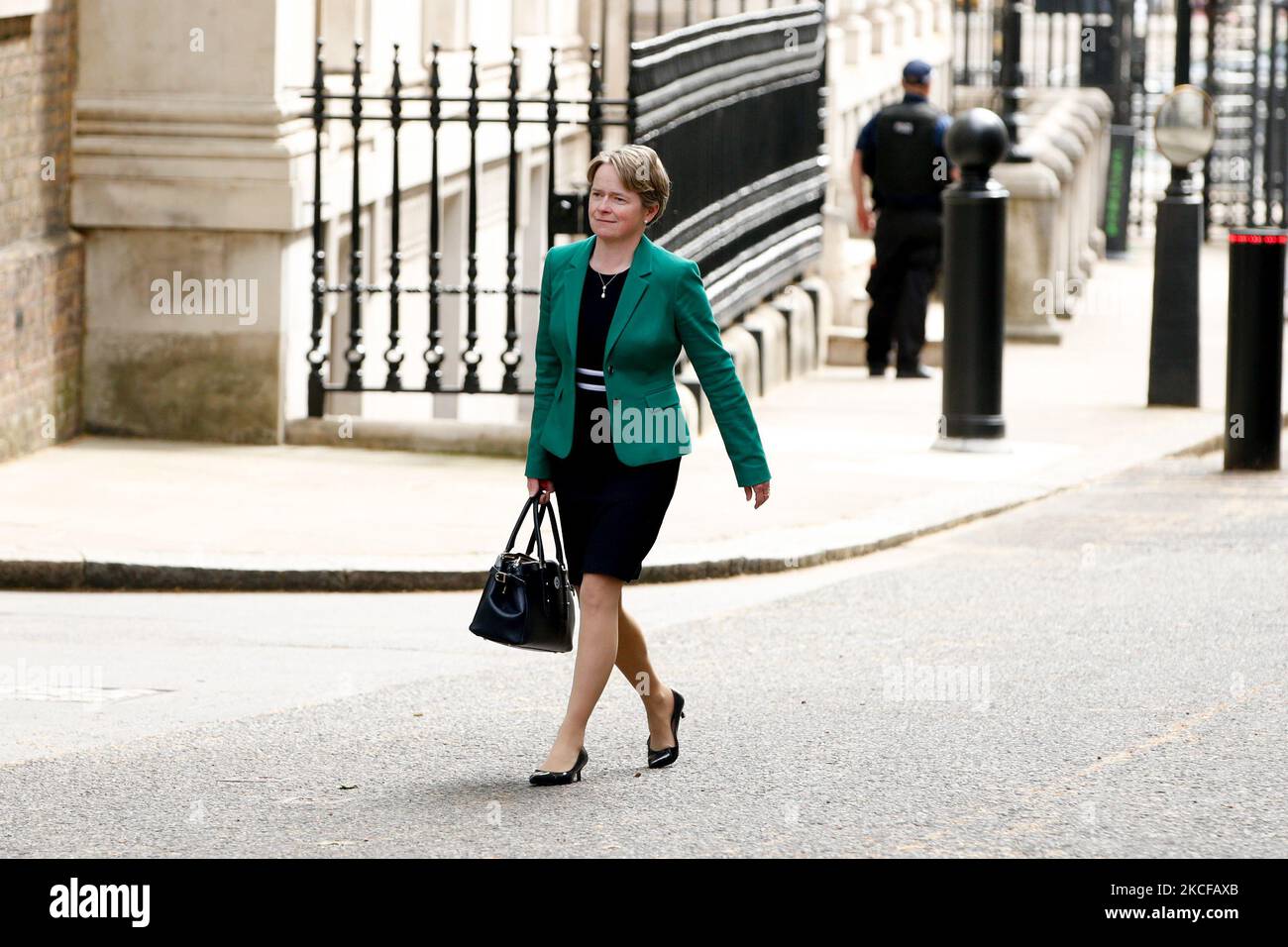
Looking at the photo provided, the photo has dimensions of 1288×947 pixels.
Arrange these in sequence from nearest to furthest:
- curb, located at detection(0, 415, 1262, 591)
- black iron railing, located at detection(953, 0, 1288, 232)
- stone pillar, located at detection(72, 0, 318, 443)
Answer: curb, located at detection(0, 415, 1262, 591) → stone pillar, located at detection(72, 0, 318, 443) → black iron railing, located at detection(953, 0, 1288, 232)

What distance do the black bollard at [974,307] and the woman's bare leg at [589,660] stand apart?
21.3 feet

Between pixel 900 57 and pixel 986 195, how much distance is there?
18.9 metres

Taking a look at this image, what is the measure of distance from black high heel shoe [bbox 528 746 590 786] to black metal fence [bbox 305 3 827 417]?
5428 millimetres

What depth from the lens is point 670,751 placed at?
21.9ft

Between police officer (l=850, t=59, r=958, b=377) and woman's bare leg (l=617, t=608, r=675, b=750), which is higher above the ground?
police officer (l=850, t=59, r=958, b=377)

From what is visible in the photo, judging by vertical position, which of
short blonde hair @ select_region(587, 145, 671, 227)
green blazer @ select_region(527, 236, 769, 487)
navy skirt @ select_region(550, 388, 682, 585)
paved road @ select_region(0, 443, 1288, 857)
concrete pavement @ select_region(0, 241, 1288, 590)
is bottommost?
paved road @ select_region(0, 443, 1288, 857)

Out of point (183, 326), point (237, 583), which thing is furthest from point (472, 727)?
point (183, 326)

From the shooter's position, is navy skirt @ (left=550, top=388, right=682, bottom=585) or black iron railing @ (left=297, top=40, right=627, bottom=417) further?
black iron railing @ (left=297, top=40, right=627, bottom=417)

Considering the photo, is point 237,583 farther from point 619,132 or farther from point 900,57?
point 900,57

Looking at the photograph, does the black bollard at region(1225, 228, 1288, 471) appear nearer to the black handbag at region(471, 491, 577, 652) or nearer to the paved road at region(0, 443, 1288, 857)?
the paved road at region(0, 443, 1288, 857)

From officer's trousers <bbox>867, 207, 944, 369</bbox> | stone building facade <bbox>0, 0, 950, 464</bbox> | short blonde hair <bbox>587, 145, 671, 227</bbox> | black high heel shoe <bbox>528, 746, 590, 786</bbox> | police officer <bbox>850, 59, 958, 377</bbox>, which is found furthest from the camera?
officer's trousers <bbox>867, 207, 944, 369</bbox>

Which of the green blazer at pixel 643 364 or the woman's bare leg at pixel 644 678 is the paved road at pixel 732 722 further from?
the green blazer at pixel 643 364

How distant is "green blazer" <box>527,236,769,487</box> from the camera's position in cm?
634

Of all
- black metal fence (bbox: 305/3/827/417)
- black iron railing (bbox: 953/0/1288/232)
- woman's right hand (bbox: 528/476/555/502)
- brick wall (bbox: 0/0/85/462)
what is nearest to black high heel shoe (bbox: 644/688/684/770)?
woman's right hand (bbox: 528/476/555/502)
